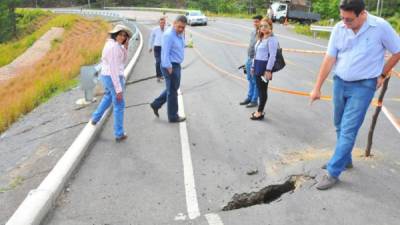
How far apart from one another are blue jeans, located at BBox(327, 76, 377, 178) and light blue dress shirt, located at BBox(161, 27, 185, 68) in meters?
3.17

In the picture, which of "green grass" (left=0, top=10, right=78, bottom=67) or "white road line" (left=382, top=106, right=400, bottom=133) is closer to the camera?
"white road line" (left=382, top=106, right=400, bottom=133)

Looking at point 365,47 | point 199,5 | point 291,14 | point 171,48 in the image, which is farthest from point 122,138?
point 199,5

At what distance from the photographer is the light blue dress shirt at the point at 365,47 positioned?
15.3ft

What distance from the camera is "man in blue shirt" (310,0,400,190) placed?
4.66 metres

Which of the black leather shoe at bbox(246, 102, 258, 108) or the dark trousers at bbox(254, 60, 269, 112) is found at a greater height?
the dark trousers at bbox(254, 60, 269, 112)

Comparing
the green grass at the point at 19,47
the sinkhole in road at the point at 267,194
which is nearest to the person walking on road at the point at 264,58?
the sinkhole in road at the point at 267,194

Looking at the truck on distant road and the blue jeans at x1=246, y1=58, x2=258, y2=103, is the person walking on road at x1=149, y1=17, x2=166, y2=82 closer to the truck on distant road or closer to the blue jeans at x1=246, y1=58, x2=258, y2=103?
the blue jeans at x1=246, y1=58, x2=258, y2=103

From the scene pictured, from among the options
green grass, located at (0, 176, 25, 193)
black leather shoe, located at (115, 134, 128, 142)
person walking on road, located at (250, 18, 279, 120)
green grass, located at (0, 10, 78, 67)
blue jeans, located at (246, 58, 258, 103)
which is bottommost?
green grass, located at (0, 10, 78, 67)

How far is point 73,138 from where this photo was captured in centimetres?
732

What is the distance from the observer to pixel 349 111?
16.0 ft

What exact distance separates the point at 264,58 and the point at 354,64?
3.01m

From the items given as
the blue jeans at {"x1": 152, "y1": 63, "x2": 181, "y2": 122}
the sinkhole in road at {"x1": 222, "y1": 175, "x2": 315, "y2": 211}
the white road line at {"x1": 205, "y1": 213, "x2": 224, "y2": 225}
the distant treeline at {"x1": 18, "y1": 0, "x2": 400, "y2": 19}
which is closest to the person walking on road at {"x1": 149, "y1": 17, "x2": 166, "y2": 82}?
the blue jeans at {"x1": 152, "y1": 63, "x2": 181, "y2": 122}

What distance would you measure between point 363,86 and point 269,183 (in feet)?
5.11

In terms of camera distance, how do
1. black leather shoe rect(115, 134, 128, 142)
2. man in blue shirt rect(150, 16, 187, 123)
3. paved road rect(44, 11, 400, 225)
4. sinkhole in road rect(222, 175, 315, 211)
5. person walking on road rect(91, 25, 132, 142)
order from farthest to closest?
man in blue shirt rect(150, 16, 187, 123) < black leather shoe rect(115, 134, 128, 142) < person walking on road rect(91, 25, 132, 142) < sinkhole in road rect(222, 175, 315, 211) < paved road rect(44, 11, 400, 225)
